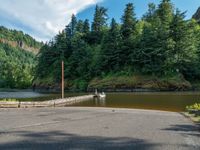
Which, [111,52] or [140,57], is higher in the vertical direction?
[111,52]

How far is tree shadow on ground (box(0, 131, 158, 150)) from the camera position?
891cm

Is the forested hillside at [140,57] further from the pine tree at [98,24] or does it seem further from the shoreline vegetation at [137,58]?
the pine tree at [98,24]

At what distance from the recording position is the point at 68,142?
9.63 meters

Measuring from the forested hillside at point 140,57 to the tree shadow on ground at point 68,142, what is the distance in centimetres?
6661

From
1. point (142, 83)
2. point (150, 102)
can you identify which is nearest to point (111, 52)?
point (142, 83)

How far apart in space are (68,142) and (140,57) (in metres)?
72.9

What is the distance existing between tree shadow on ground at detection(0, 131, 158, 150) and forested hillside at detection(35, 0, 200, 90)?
219 feet

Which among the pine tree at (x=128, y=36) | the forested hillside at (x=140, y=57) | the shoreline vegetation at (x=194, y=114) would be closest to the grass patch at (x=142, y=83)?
the forested hillside at (x=140, y=57)

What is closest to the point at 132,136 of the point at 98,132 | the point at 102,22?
the point at 98,132

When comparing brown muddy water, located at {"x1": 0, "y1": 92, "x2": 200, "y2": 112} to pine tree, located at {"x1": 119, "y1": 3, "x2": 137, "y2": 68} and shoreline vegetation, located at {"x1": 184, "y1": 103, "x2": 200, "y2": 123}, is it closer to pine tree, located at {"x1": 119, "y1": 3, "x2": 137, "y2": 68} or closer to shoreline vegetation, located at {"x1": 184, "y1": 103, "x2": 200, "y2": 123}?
shoreline vegetation, located at {"x1": 184, "y1": 103, "x2": 200, "y2": 123}

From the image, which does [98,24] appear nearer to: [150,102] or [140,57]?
[140,57]

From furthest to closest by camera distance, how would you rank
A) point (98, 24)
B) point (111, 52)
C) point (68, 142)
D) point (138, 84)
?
point (98, 24)
point (111, 52)
point (138, 84)
point (68, 142)

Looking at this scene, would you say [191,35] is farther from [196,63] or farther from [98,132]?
[98,132]

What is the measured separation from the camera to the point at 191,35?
80.4 m
